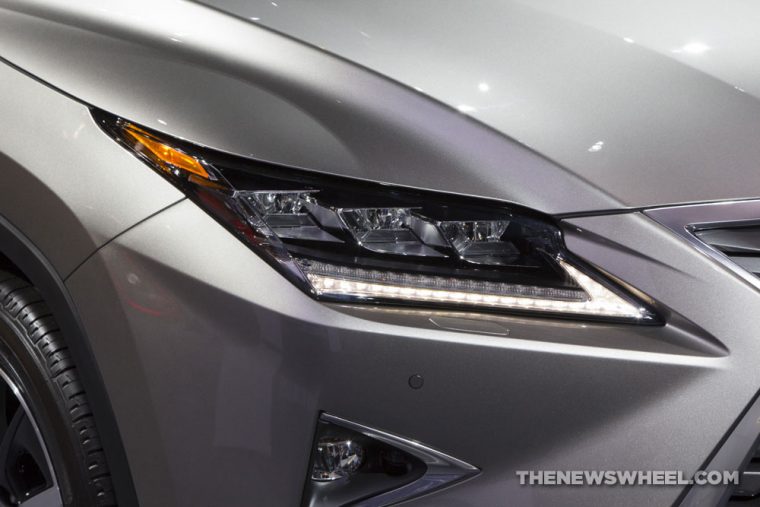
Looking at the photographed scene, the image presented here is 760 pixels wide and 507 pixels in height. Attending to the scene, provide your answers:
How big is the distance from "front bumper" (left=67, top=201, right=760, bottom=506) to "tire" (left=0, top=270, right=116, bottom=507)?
0.21 meters

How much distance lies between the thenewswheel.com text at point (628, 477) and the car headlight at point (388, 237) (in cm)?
23

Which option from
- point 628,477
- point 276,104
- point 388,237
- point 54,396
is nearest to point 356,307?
point 388,237

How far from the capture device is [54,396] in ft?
4.87

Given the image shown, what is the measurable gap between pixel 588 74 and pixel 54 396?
41.8 inches

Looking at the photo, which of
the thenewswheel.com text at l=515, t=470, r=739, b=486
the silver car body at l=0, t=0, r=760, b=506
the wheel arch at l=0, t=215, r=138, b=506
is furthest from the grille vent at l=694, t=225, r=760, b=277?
the wheel arch at l=0, t=215, r=138, b=506

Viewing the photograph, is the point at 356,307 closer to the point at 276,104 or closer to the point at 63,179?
the point at 276,104

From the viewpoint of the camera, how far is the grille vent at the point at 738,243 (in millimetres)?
1322

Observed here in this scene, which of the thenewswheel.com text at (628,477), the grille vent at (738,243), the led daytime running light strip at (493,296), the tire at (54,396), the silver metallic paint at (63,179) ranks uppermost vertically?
the silver metallic paint at (63,179)

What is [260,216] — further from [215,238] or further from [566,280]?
[566,280]

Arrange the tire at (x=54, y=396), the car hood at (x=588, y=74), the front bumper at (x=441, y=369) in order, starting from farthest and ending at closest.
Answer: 1. the tire at (x=54, y=396)
2. the car hood at (x=588, y=74)
3. the front bumper at (x=441, y=369)

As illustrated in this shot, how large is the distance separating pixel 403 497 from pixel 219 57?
29.4 inches

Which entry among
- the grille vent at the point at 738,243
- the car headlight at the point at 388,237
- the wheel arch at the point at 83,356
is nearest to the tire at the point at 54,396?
the wheel arch at the point at 83,356

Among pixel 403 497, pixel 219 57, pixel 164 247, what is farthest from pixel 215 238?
pixel 403 497

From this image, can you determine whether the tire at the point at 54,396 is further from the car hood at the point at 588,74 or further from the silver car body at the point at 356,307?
the car hood at the point at 588,74
